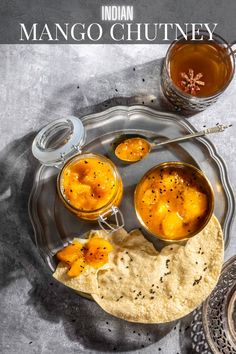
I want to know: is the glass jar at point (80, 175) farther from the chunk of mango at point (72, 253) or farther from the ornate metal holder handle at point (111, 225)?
the chunk of mango at point (72, 253)

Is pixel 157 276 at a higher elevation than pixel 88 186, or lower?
lower

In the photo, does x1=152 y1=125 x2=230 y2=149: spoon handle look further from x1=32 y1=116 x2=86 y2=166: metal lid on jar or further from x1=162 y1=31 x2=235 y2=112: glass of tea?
x1=32 y1=116 x2=86 y2=166: metal lid on jar

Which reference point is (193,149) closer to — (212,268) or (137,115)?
(137,115)

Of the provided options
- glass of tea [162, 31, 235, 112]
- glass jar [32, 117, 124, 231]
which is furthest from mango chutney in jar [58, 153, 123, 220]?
glass of tea [162, 31, 235, 112]

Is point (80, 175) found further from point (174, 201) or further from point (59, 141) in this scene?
point (174, 201)

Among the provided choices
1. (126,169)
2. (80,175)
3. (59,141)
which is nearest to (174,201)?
(126,169)

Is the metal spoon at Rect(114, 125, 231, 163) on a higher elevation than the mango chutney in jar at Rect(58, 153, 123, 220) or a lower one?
higher
